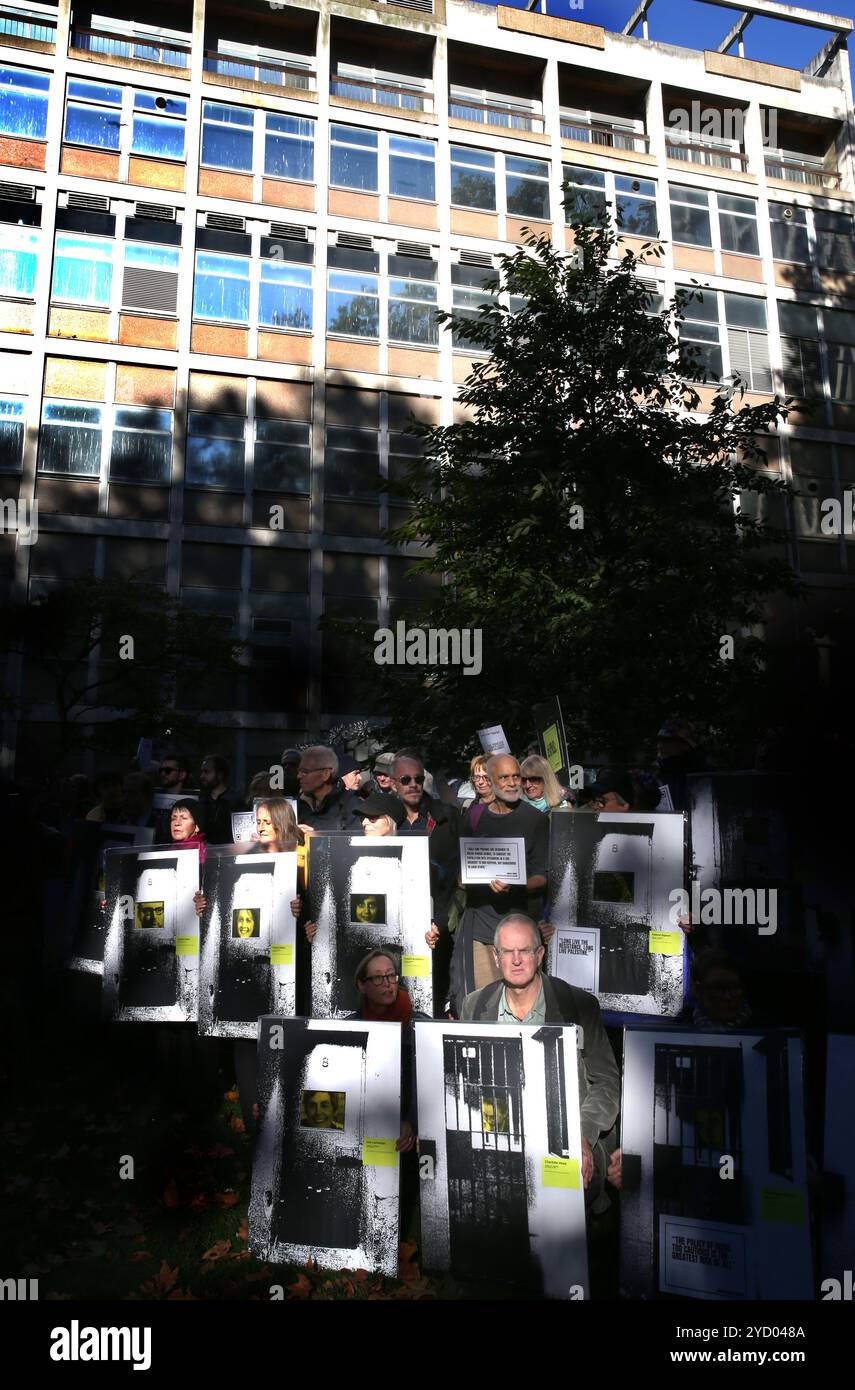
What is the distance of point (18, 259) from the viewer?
27688 millimetres

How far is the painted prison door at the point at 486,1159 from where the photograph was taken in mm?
4711

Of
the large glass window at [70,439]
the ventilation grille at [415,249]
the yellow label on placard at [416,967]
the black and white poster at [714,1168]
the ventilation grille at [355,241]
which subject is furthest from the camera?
the ventilation grille at [415,249]

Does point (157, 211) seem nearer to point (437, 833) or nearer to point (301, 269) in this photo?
point (301, 269)

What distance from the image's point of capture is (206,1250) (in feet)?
17.6

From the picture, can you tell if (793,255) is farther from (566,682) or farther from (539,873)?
(539,873)

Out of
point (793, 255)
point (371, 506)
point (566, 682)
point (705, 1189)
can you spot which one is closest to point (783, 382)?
point (793, 255)

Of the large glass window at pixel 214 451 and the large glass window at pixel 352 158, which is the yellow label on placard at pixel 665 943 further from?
the large glass window at pixel 352 158

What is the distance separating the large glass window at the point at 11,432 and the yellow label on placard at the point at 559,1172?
2567 centimetres

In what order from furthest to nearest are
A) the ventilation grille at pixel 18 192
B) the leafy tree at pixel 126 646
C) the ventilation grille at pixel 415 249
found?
1. the ventilation grille at pixel 415 249
2. the ventilation grille at pixel 18 192
3. the leafy tree at pixel 126 646

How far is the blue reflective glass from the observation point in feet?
94.1

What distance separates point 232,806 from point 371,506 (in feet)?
71.5

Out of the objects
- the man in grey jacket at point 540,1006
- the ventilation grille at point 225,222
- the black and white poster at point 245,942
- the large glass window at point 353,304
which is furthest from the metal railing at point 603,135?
the man in grey jacket at point 540,1006

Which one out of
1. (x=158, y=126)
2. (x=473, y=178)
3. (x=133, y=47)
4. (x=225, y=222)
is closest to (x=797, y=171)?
(x=473, y=178)

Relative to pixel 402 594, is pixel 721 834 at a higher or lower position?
lower
